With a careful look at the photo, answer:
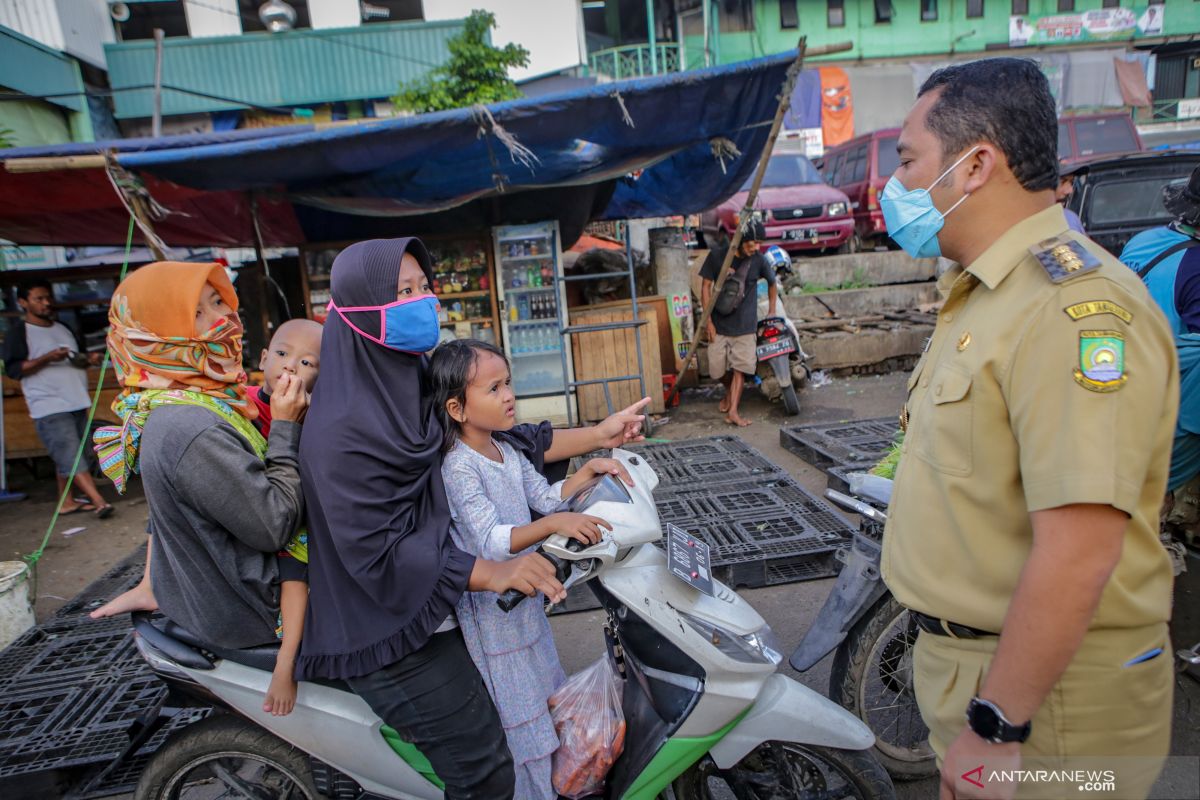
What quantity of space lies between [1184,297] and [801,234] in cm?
832

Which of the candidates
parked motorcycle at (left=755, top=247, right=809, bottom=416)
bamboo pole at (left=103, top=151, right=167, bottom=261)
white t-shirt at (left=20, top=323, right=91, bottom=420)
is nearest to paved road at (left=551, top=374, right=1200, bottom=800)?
parked motorcycle at (left=755, top=247, right=809, bottom=416)

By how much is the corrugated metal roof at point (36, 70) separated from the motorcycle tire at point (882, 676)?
489 inches

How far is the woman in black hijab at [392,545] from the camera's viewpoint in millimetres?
1527

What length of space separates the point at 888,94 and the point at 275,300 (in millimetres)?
19753

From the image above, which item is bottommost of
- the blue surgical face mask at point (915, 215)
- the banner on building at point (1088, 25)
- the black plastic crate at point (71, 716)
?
the black plastic crate at point (71, 716)

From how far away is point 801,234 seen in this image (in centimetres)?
1064

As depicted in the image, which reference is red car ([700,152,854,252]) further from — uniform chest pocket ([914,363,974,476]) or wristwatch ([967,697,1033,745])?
wristwatch ([967,697,1033,745])

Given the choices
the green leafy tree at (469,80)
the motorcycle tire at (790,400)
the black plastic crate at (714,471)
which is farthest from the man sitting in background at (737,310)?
the green leafy tree at (469,80)

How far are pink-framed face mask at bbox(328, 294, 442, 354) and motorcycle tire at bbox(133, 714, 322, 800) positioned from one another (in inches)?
46.8

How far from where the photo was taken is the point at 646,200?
7246 mm

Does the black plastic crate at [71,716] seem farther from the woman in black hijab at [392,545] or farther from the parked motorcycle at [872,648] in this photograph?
the parked motorcycle at [872,648]

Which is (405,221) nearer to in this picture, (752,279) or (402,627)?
(752,279)

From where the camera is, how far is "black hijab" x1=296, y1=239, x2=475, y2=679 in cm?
152

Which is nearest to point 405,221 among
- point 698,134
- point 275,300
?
point 275,300
